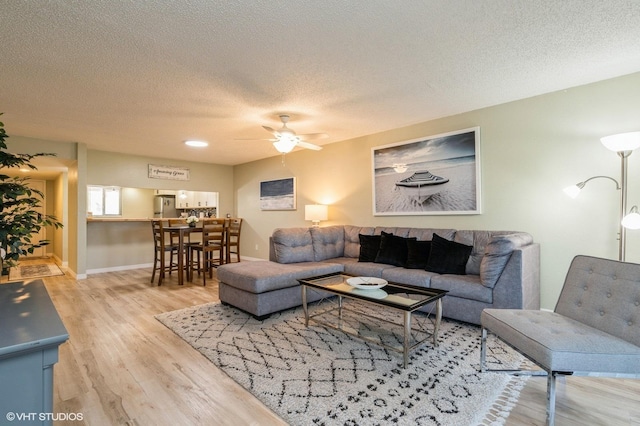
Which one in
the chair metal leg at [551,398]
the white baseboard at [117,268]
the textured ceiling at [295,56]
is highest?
the textured ceiling at [295,56]

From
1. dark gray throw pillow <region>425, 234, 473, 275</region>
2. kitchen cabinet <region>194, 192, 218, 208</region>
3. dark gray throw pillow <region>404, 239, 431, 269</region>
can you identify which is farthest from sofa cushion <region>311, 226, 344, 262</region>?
kitchen cabinet <region>194, 192, 218, 208</region>

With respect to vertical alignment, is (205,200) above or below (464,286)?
above

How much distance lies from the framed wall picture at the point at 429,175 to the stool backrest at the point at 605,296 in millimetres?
1732

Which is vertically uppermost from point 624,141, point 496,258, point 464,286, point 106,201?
point 624,141

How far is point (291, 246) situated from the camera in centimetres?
410

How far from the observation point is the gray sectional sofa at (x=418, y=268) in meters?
2.85

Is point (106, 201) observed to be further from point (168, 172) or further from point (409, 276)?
point (409, 276)

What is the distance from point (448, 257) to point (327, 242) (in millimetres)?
1793

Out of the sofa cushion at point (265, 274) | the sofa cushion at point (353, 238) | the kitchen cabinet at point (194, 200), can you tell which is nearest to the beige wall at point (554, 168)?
the sofa cushion at point (353, 238)

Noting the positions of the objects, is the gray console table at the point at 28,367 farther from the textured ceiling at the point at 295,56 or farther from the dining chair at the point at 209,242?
the dining chair at the point at 209,242

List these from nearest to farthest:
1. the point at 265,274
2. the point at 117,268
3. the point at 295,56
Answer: the point at 295,56 → the point at 265,274 → the point at 117,268

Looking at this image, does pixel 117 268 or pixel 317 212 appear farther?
pixel 117 268

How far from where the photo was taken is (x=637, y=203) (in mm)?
2781

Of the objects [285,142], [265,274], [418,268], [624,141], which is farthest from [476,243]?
[285,142]
